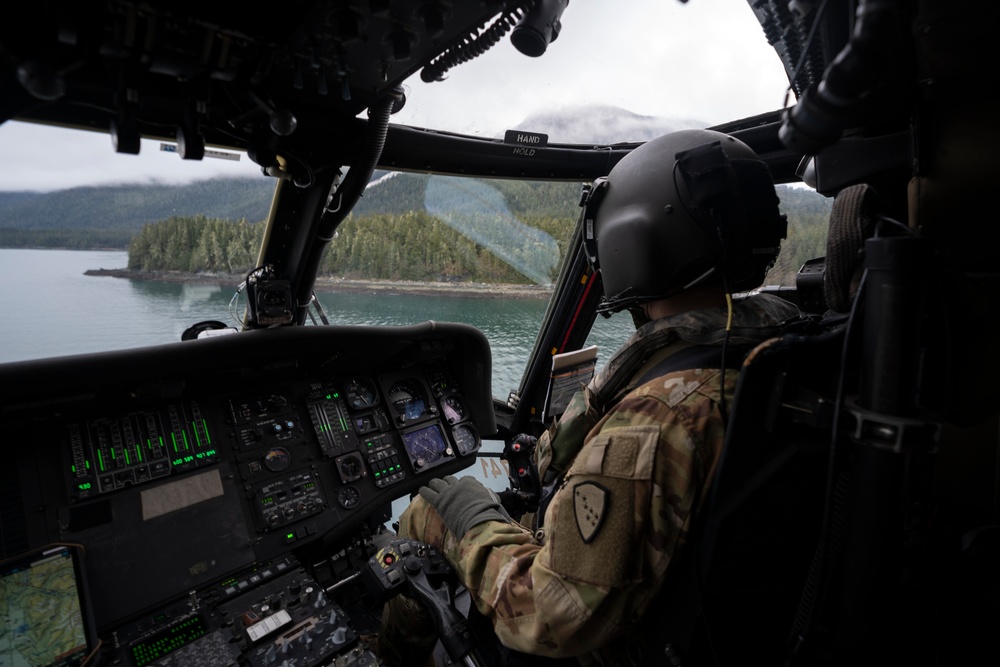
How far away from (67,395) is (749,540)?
6.10 ft

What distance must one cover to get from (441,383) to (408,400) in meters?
0.22

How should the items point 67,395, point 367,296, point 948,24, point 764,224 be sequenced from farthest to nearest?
point 367,296 → point 67,395 → point 764,224 → point 948,24

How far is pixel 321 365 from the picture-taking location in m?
2.21

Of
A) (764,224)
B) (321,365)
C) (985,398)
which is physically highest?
(764,224)

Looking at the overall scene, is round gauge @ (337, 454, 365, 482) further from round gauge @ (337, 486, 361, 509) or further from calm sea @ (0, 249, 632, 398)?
calm sea @ (0, 249, 632, 398)

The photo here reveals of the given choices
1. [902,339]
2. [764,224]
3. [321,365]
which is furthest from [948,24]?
[321,365]

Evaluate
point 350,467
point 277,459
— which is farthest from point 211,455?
point 350,467

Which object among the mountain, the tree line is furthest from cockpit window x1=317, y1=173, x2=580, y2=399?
the mountain

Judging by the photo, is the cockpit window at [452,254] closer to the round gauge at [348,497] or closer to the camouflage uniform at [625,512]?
the round gauge at [348,497]

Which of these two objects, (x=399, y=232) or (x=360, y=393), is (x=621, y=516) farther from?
(x=399, y=232)

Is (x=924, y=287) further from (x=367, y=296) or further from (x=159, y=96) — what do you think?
(x=367, y=296)

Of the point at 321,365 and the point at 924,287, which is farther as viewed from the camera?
the point at 321,365

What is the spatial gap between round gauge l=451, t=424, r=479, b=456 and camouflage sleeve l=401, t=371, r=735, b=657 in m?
1.51

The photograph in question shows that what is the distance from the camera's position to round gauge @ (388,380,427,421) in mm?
2434
